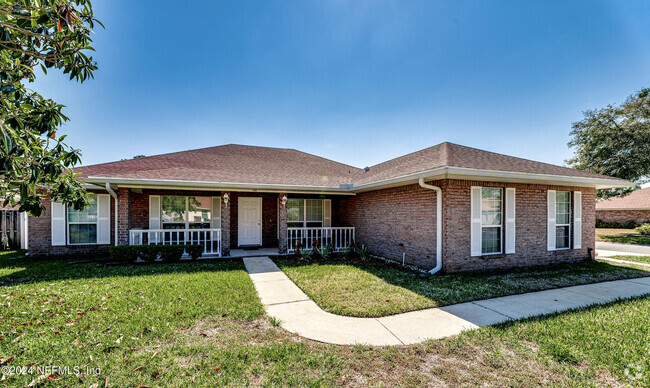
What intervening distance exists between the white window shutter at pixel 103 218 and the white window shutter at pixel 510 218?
13.3 meters

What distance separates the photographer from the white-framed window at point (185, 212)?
1056 centimetres

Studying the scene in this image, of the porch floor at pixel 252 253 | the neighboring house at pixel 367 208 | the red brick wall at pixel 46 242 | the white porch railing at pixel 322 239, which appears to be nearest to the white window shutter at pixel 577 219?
the neighboring house at pixel 367 208

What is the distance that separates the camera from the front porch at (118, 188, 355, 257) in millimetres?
9641

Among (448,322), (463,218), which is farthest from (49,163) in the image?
(463,218)

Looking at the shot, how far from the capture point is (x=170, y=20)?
8.27m

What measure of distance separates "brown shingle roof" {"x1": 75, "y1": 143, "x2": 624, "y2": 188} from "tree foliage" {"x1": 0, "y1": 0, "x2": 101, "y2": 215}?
5903 millimetres

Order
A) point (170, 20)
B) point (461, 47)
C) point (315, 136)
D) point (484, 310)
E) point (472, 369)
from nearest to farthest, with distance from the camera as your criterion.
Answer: point (472, 369), point (484, 310), point (170, 20), point (461, 47), point (315, 136)

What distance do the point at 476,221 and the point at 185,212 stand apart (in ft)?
33.1

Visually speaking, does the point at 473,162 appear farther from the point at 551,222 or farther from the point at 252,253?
the point at 252,253

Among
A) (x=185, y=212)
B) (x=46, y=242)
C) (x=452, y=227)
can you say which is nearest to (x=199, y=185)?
(x=185, y=212)

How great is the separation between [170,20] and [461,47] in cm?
947

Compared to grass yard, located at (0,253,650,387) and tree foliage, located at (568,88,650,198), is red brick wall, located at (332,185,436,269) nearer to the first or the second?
grass yard, located at (0,253,650,387)

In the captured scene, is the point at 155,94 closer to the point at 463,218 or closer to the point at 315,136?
the point at 315,136

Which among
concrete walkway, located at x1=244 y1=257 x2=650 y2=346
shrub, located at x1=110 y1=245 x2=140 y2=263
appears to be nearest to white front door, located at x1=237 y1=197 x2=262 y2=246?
shrub, located at x1=110 y1=245 x2=140 y2=263
